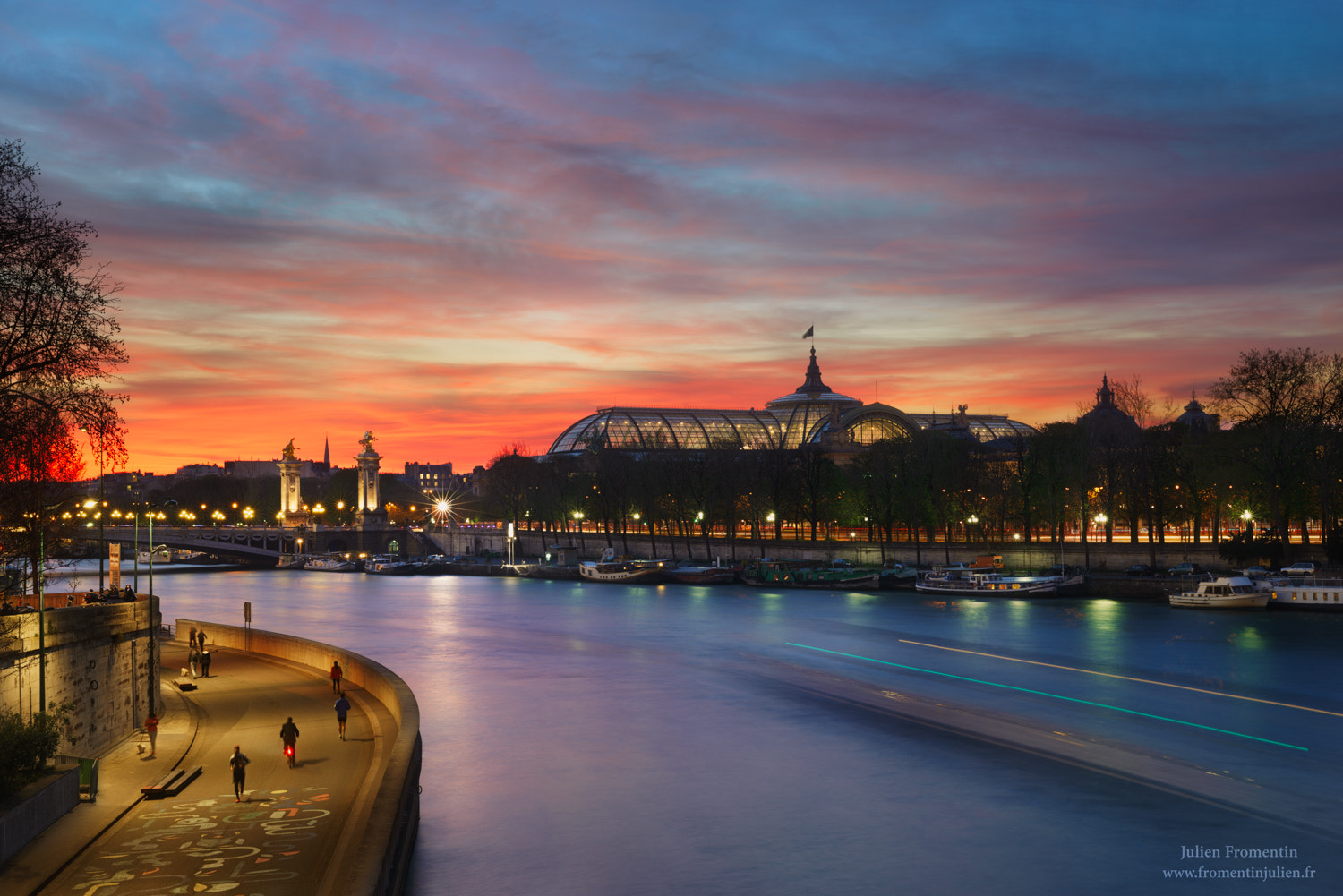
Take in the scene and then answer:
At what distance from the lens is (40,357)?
80.6ft

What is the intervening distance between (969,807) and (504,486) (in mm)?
141423

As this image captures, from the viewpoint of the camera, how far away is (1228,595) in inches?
3167

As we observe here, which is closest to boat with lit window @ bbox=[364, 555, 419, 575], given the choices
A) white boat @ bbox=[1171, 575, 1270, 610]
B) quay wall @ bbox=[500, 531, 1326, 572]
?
quay wall @ bbox=[500, 531, 1326, 572]

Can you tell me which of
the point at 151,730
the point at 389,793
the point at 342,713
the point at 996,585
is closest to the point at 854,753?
the point at 342,713

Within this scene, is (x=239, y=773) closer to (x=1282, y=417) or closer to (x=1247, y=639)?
(x=1247, y=639)

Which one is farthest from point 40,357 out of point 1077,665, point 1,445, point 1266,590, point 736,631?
point 1266,590

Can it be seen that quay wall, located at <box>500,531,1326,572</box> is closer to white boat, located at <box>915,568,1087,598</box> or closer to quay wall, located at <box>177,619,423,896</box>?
white boat, located at <box>915,568,1087,598</box>

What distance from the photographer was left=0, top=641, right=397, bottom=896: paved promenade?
23688 millimetres

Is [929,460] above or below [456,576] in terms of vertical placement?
above

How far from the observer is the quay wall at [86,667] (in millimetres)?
29531

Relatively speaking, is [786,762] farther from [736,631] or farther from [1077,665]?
[736,631]

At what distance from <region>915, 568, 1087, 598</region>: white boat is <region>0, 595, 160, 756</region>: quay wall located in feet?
226

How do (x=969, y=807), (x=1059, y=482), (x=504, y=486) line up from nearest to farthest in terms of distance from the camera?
(x=969, y=807)
(x=1059, y=482)
(x=504, y=486)

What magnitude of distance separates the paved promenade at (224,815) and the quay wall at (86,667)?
1052 millimetres
